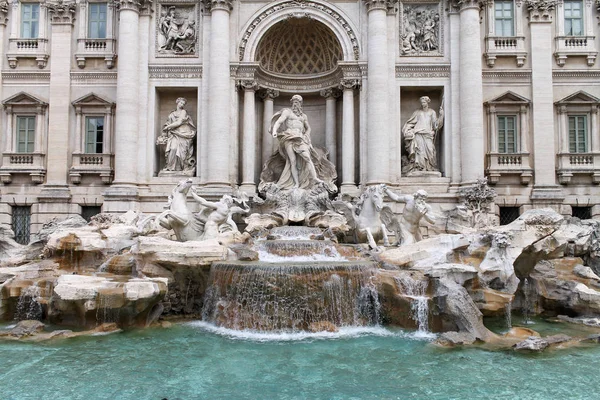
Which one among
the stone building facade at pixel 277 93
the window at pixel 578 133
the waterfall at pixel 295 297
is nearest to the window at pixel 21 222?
the stone building facade at pixel 277 93

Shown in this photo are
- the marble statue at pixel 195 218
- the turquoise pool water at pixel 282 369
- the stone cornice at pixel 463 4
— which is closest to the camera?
the turquoise pool water at pixel 282 369

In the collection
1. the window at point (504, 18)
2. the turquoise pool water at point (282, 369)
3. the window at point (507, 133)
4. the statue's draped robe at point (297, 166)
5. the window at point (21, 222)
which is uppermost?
the window at point (504, 18)

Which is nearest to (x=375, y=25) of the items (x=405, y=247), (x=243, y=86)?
(x=243, y=86)

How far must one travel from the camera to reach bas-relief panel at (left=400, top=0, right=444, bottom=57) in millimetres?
18562

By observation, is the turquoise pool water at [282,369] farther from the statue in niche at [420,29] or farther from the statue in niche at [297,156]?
the statue in niche at [420,29]

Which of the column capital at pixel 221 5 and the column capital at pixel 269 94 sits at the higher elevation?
the column capital at pixel 221 5

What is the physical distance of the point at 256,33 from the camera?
1842cm

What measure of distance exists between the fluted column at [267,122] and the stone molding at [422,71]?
5.11 meters

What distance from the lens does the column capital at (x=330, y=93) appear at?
19.5 meters

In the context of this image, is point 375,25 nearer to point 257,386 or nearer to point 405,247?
point 405,247

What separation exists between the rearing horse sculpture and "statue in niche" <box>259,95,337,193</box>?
104 inches

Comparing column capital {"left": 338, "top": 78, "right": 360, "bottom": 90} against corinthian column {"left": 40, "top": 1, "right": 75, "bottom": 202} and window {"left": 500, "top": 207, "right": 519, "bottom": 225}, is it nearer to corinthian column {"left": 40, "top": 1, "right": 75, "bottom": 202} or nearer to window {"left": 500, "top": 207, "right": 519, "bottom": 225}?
window {"left": 500, "top": 207, "right": 519, "bottom": 225}

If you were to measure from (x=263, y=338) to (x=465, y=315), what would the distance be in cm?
430

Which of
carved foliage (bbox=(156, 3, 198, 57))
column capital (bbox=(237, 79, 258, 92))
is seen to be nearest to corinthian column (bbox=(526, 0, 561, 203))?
column capital (bbox=(237, 79, 258, 92))
